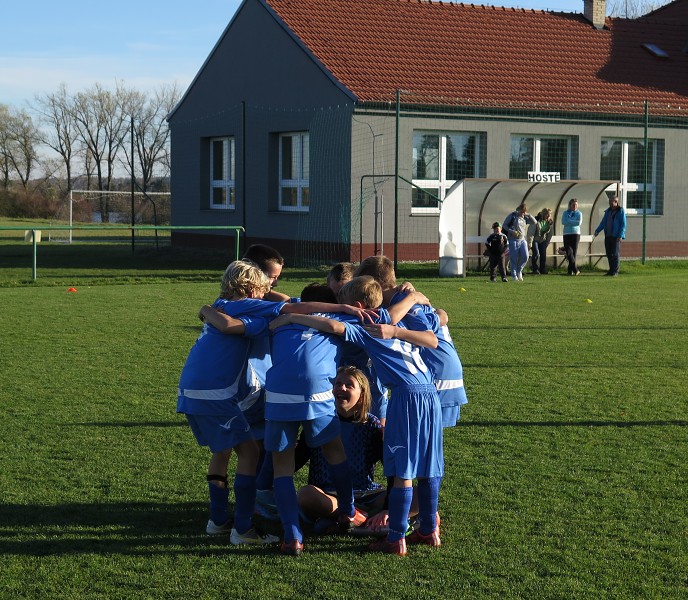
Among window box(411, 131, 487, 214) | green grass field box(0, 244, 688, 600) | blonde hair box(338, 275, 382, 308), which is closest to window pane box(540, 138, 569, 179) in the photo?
window box(411, 131, 487, 214)

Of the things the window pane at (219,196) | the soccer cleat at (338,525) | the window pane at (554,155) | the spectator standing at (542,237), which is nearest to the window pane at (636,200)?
the window pane at (554,155)

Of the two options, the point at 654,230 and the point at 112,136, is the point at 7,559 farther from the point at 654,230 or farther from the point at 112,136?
the point at 112,136

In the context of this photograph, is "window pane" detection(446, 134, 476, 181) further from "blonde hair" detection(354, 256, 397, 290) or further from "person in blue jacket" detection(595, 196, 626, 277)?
"blonde hair" detection(354, 256, 397, 290)

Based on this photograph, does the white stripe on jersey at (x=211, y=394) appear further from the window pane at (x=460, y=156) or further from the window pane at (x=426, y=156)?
the window pane at (x=460, y=156)

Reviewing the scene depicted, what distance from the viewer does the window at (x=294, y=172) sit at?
85.6 ft

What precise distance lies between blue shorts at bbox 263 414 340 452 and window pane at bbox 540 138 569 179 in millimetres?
22429

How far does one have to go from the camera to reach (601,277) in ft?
72.4

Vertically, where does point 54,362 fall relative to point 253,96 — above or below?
below

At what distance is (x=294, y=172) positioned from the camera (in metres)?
26.6

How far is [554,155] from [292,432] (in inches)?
897

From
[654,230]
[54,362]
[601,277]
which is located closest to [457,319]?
[54,362]

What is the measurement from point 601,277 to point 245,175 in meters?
9.18

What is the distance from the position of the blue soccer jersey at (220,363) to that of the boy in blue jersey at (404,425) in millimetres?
134

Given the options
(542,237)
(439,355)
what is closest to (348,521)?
(439,355)
